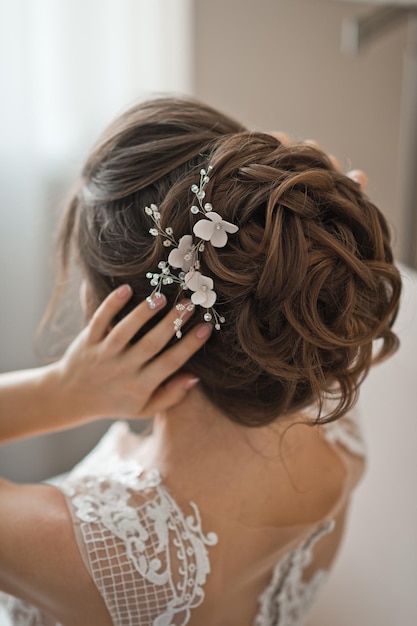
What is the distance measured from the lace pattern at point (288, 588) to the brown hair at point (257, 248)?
0.28 m

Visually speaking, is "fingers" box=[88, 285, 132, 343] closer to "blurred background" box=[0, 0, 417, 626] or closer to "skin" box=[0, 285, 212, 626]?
"skin" box=[0, 285, 212, 626]

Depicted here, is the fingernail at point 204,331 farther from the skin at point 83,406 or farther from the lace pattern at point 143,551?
the lace pattern at point 143,551

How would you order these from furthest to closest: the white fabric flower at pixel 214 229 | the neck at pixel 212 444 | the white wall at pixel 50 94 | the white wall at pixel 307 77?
the white wall at pixel 307 77 → the white wall at pixel 50 94 → the neck at pixel 212 444 → the white fabric flower at pixel 214 229

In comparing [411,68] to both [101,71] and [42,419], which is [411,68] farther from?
[42,419]

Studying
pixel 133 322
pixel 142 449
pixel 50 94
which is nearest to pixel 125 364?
pixel 133 322

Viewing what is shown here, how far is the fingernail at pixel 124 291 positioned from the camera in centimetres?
92

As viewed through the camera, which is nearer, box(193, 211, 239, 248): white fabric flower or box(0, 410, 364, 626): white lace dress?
box(193, 211, 239, 248): white fabric flower

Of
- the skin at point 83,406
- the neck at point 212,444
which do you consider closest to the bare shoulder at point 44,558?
the skin at point 83,406

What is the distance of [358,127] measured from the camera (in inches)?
104

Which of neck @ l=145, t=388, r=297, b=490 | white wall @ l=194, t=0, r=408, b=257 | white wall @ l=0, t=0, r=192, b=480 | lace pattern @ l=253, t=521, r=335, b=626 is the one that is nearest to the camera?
neck @ l=145, t=388, r=297, b=490

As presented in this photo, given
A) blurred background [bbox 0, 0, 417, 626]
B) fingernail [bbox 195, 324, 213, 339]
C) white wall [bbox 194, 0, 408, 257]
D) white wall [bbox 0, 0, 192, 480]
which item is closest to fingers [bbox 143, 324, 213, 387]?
fingernail [bbox 195, 324, 213, 339]

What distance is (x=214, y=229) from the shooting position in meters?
0.79

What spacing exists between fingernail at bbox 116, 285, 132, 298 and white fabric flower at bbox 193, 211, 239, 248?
0.58 feet

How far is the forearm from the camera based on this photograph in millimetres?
1106
